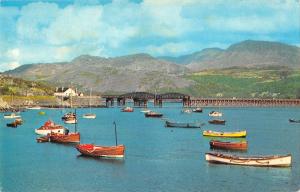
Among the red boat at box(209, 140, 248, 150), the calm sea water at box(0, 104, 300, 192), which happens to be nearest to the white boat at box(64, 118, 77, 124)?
the calm sea water at box(0, 104, 300, 192)

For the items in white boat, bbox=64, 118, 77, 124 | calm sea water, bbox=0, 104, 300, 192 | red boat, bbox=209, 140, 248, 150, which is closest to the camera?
calm sea water, bbox=0, 104, 300, 192

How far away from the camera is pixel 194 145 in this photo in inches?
3826

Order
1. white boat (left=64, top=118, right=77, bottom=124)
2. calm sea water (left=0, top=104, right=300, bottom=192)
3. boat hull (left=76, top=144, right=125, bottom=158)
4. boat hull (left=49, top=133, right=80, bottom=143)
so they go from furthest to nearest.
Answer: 1. white boat (left=64, top=118, right=77, bottom=124)
2. boat hull (left=49, top=133, right=80, bottom=143)
3. boat hull (left=76, top=144, right=125, bottom=158)
4. calm sea water (left=0, top=104, right=300, bottom=192)

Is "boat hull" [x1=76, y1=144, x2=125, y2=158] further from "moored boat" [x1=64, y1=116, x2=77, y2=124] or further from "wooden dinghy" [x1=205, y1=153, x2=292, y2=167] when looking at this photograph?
"moored boat" [x1=64, y1=116, x2=77, y2=124]

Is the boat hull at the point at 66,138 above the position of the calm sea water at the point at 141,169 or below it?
above

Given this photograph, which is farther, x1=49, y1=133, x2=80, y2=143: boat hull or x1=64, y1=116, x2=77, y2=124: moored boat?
x1=64, y1=116, x2=77, y2=124: moored boat

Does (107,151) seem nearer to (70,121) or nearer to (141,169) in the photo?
(141,169)

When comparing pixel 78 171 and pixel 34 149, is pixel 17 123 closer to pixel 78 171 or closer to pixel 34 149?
pixel 34 149

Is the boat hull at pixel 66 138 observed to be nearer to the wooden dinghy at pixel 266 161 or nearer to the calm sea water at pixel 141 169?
the calm sea water at pixel 141 169

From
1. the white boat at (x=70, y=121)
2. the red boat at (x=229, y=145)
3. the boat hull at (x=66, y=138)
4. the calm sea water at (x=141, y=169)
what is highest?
the white boat at (x=70, y=121)

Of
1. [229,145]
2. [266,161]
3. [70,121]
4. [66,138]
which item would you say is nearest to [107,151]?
[266,161]

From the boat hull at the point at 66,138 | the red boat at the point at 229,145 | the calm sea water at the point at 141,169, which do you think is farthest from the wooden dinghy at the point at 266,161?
the boat hull at the point at 66,138

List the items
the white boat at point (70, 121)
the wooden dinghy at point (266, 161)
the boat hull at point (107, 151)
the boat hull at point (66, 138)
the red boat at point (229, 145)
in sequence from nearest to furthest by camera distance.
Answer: the wooden dinghy at point (266, 161), the boat hull at point (107, 151), the red boat at point (229, 145), the boat hull at point (66, 138), the white boat at point (70, 121)

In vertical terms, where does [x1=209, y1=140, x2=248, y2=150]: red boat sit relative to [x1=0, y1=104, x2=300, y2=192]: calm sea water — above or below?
above
